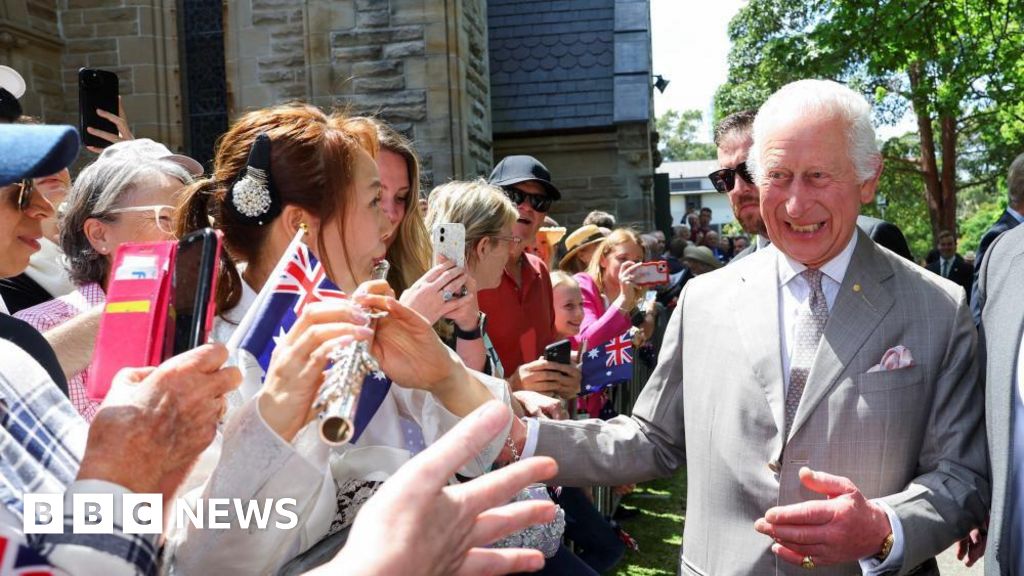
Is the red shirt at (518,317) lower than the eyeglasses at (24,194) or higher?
lower

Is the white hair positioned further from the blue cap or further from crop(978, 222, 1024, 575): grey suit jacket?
→ the blue cap

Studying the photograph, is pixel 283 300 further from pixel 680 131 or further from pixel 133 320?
pixel 680 131

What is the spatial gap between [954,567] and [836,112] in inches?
171

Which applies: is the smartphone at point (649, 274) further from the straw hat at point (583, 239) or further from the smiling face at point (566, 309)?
the straw hat at point (583, 239)

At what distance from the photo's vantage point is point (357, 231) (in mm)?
2537

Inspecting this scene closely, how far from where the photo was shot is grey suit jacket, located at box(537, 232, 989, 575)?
241 centimetres

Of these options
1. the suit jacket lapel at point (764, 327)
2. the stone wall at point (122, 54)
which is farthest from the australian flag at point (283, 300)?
the stone wall at point (122, 54)

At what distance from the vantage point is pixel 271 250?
2.44m

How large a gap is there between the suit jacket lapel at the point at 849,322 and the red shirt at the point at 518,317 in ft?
7.64

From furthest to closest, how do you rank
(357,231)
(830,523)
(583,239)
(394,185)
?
(583,239) → (394,185) → (357,231) → (830,523)

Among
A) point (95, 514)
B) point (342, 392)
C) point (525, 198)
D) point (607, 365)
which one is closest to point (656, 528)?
point (607, 365)

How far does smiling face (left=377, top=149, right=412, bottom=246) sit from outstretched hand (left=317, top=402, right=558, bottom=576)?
7.54ft

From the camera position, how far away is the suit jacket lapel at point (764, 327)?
2520mm

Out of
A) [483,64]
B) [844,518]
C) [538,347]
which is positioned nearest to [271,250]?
[844,518]
